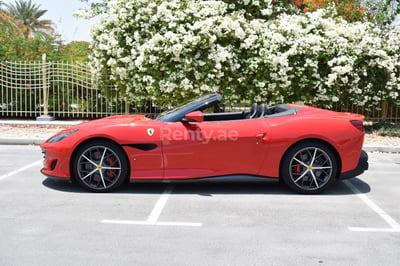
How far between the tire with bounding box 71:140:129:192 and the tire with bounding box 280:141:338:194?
2029 mm

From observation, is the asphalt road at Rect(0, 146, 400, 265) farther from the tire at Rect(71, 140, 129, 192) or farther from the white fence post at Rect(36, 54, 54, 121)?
the white fence post at Rect(36, 54, 54, 121)

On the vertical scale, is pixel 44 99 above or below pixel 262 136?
above

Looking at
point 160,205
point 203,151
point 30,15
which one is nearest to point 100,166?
point 160,205

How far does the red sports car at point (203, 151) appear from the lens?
5.96 m

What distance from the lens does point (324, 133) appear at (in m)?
6.04

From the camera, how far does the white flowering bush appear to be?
1238cm

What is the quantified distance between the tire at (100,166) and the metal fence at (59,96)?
8.88 m

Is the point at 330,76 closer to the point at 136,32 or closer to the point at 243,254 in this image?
the point at 136,32

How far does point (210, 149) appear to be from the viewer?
19.5 feet

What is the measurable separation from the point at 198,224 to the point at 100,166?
5.63ft

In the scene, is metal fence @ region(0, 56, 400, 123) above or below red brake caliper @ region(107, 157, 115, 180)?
above

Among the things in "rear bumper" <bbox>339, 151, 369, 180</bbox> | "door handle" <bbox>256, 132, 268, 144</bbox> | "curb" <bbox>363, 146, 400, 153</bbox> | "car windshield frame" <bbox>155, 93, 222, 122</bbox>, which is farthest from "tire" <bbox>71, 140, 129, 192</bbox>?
"curb" <bbox>363, 146, 400, 153</bbox>

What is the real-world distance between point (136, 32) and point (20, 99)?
489 cm

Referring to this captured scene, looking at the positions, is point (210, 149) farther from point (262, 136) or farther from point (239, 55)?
point (239, 55)
